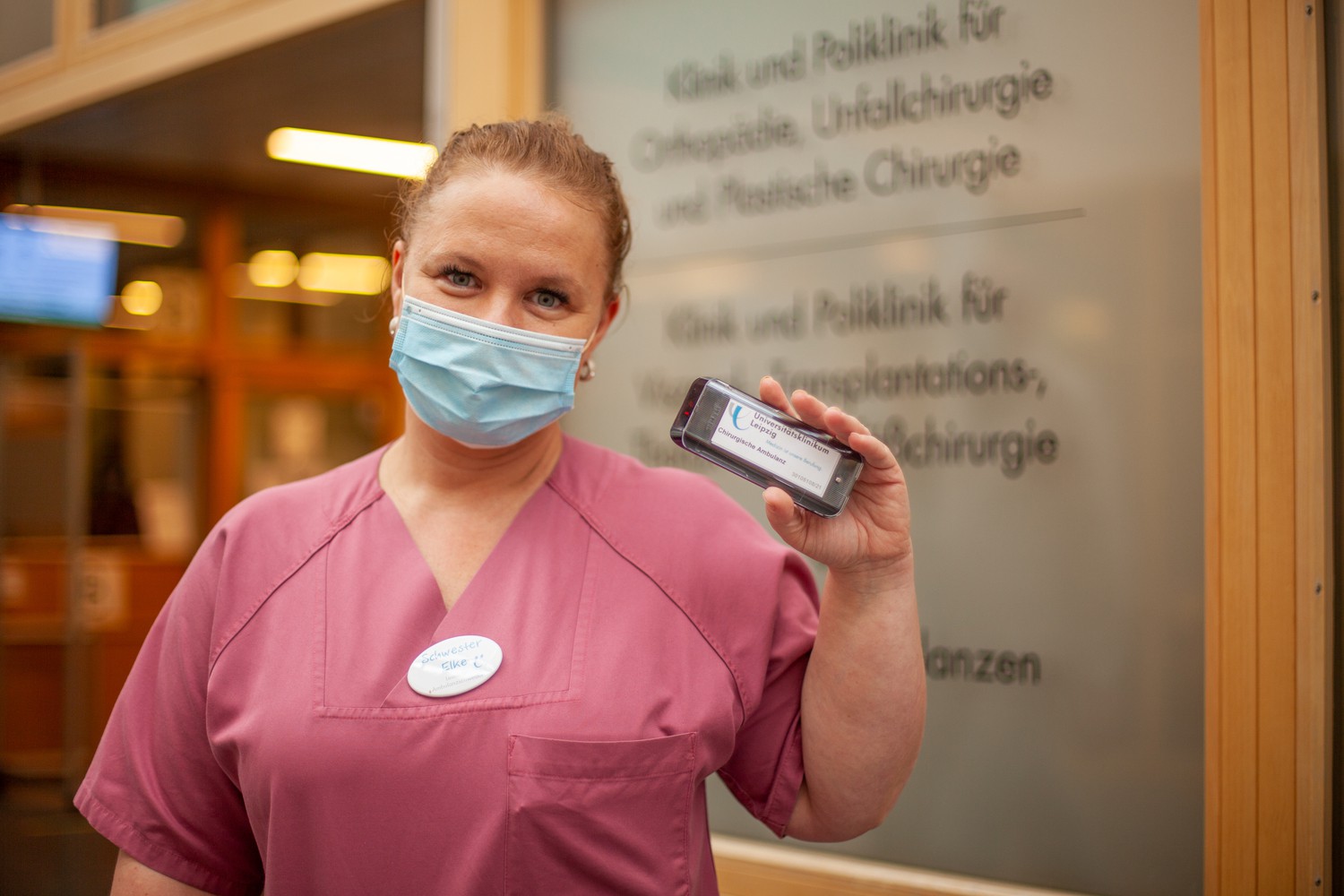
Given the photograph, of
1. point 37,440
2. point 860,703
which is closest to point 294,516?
point 860,703

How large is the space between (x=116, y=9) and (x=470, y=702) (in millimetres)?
3029

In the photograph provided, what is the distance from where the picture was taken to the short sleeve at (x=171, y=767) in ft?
4.44

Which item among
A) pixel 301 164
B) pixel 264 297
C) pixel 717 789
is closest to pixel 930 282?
pixel 717 789

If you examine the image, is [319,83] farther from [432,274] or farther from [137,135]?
[432,274]

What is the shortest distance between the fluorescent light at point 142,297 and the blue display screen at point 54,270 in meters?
0.94

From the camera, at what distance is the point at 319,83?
345 centimetres

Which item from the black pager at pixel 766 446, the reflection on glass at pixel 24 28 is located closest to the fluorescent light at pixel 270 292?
the reflection on glass at pixel 24 28

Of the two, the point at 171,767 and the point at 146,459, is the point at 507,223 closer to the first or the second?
the point at 171,767

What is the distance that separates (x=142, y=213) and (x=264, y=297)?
136cm

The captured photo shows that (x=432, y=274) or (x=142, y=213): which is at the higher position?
(x=142, y=213)

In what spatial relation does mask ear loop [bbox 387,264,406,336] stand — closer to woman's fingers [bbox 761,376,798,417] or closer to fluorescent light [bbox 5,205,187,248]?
woman's fingers [bbox 761,376,798,417]

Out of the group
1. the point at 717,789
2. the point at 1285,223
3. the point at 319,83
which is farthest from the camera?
the point at 319,83

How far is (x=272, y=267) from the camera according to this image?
25.6 feet

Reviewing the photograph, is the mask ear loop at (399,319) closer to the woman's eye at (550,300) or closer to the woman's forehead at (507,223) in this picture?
the woman's forehead at (507,223)
